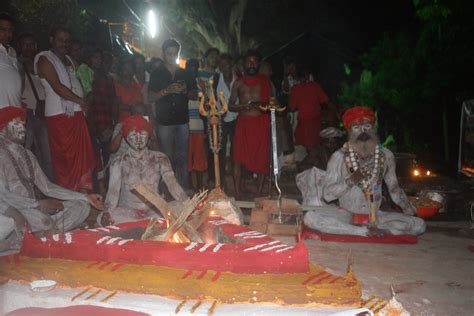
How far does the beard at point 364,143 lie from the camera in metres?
5.48

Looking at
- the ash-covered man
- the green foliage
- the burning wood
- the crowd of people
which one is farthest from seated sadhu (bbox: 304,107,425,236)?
the green foliage

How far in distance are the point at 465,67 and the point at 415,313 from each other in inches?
380

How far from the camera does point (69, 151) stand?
6078 mm

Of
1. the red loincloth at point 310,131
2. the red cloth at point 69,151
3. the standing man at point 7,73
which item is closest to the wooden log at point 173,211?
the red cloth at point 69,151

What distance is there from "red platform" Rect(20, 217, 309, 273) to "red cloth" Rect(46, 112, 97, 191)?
2.46m

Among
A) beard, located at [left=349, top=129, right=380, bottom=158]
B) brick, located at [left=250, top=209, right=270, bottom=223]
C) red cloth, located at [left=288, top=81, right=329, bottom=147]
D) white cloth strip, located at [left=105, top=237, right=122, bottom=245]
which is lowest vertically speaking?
brick, located at [left=250, top=209, right=270, bottom=223]

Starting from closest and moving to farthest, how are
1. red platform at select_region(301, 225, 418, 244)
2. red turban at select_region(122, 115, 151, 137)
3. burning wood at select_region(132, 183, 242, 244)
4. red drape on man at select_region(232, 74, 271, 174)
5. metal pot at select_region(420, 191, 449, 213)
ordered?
1. burning wood at select_region(132, 183, 242, 244)
2. red platform at select_region(301, 225, 418, 244)
3. red turban at select_region(122, 115, 151, 137)
4. metal pot at select_region(420, 191, 449, 213)
5. red drape on man at select_region(232, 74, 271, 174)

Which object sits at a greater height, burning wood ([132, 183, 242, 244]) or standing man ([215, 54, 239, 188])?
standing man ([215, 54, 239, 188])

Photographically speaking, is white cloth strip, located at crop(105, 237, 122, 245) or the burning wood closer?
white cloth strip, located at crop(105, 237, 122, 245)

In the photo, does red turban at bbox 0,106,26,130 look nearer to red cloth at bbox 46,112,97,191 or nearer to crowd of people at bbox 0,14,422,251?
crowd of people at bbox 0,14,422,251

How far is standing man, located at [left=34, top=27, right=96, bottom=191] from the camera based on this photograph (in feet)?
19.6

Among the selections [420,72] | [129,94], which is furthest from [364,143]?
[420,72]

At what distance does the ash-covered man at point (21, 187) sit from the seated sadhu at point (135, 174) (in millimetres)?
431

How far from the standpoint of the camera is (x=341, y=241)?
17.4 ft
